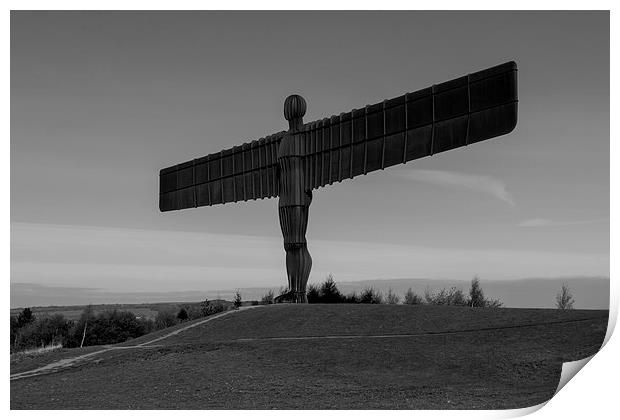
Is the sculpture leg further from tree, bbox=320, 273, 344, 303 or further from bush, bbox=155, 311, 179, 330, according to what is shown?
bush, bbox=155, 311, 179, 330

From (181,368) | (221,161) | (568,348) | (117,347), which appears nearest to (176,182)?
(221,161)

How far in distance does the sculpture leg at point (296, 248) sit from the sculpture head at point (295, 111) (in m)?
2.40

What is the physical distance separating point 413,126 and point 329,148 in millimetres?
3045

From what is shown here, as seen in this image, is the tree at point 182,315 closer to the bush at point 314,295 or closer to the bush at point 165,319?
the bush at point 165,319

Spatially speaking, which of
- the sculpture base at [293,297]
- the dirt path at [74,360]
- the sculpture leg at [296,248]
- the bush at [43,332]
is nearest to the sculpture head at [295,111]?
the sculpture leg at [296,248]

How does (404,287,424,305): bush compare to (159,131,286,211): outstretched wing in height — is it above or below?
below

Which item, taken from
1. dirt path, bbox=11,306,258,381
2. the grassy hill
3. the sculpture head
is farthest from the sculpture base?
the sculpture head

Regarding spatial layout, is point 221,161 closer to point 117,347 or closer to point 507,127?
point 117,347

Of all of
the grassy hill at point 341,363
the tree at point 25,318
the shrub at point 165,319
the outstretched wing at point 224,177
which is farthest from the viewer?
the shrub at point 165,319

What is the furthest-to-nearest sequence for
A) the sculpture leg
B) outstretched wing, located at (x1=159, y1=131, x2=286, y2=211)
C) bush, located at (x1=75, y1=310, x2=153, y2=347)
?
bush, located at (x1=75, y1=310, x2=153, y2=347) < outstretched wing, located at (x1=159, y1=131, x2=286, y2=211) < the sculpture leg

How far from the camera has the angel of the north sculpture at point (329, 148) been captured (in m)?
16.8

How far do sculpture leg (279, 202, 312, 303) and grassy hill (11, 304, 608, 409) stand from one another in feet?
4.10

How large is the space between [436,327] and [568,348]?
326 centimetres

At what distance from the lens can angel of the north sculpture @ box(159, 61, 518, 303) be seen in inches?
661
